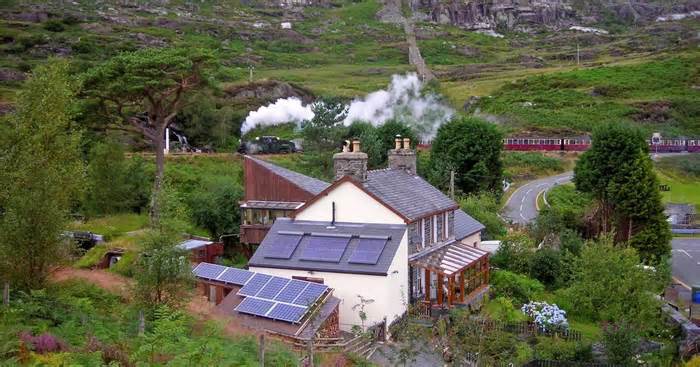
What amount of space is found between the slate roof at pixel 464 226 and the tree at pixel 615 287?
6.55 m

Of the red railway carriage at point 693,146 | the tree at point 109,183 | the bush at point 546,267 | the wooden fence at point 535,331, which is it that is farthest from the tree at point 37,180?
the red railway carriage at point 693,146

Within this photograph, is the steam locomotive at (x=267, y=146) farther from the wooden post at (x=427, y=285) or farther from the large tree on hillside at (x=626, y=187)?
the wooden post at (x=427, y=285)

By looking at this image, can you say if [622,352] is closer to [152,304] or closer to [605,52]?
[152,304]

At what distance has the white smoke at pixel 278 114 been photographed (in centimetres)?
7275

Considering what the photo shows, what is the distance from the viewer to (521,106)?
105m

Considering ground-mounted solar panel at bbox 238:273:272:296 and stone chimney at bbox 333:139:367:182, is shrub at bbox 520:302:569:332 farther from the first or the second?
ground-mounted solar panel at bbox 238:273:272:296

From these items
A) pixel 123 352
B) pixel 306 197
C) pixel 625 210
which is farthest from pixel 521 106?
pixel 123 352

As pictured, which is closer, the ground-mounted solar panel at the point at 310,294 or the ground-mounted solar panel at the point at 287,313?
the ground-mounted solar panel at the point at 287,313

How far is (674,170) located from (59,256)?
220 ft

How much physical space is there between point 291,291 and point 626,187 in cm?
2545

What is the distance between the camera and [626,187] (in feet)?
137

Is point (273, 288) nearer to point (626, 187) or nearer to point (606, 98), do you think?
point (626, 187)

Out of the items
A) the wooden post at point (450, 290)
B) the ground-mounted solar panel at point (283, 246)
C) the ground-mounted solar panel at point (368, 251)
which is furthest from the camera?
the wooden post at point (450, 290)

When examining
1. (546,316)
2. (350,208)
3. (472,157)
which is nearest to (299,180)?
(350,208)
